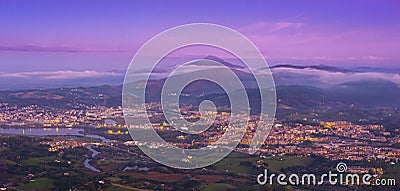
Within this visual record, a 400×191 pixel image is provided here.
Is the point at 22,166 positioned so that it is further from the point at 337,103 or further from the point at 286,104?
the point at 337,103

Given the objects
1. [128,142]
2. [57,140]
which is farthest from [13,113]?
[128,142]

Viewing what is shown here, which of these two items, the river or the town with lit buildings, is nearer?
the town with lit buildings

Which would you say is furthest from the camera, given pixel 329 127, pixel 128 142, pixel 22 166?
pixel 329 127

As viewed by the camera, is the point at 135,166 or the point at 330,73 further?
the point at 330,73

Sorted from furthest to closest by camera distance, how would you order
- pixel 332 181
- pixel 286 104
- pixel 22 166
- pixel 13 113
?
pixel 286 104
pixel 13 113
pixel 22 166
pixel 332 181

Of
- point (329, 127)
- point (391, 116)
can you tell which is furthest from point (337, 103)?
point (329, 127)

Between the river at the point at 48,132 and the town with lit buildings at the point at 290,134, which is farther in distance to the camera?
the river at the point at 48,132

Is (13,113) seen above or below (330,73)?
below

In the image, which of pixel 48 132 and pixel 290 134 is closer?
pixel 290 134

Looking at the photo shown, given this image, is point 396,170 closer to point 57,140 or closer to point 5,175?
point 5,175
